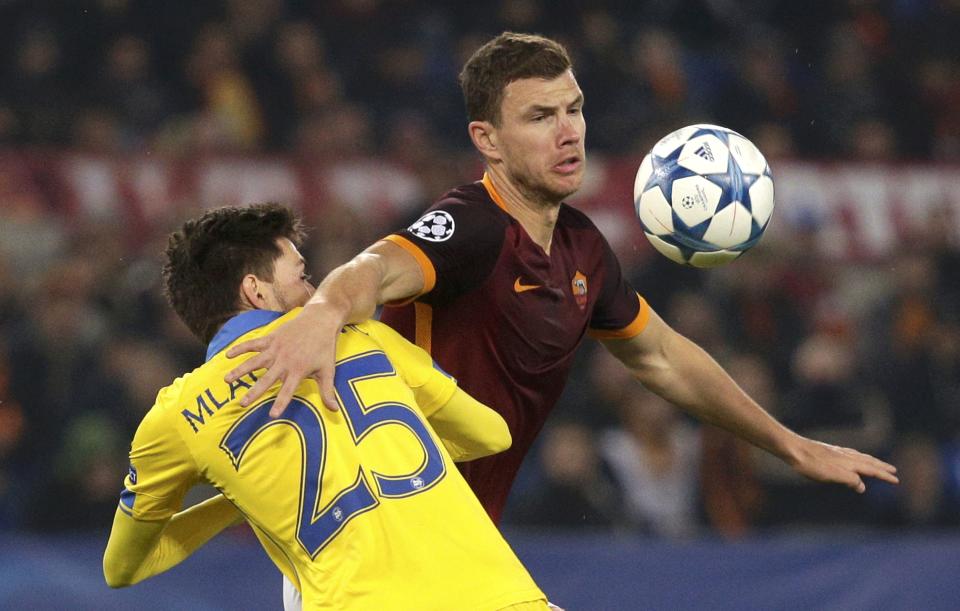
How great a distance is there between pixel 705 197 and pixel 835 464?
0.89m

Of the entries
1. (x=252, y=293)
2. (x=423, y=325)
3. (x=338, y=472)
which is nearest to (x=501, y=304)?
(x=423, y=325)

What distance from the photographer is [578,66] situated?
973 cm

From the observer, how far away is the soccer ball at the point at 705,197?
407 centimetres

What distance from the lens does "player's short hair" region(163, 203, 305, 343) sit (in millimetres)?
3266

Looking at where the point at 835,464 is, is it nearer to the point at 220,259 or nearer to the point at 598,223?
the point at 220,259

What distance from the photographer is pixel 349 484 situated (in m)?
2.95

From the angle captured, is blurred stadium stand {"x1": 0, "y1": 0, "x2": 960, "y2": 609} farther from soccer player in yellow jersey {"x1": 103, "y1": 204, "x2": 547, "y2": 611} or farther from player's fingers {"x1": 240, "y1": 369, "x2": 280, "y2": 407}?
player's fingers {"x1": 240, "y1": 369, "x2": 280, "y2": 407}

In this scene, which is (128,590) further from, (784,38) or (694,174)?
(784,38)

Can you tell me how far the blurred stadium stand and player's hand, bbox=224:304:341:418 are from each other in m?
3.38

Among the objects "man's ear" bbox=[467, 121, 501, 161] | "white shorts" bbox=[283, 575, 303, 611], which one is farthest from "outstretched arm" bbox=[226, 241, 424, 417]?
"man's ear" bbox=[467, 121, 501, 161]

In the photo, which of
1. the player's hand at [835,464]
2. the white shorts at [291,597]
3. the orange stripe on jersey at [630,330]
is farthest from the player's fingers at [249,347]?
the player's hand at [835,464]

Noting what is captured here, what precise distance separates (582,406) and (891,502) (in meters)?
1.66

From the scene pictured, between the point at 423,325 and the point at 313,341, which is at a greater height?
the point at 313,341

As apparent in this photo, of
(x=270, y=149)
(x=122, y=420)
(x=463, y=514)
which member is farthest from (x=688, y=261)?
(x=270, y=149)
